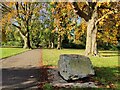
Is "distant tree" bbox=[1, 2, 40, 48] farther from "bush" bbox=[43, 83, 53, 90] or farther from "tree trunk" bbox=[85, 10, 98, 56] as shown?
"bush" bbox=[43, 83, 53, 90]

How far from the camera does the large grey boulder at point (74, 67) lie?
1003 cm

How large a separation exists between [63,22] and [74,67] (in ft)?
107

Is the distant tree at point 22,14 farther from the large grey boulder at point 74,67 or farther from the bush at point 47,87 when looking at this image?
the bush at point 47,87

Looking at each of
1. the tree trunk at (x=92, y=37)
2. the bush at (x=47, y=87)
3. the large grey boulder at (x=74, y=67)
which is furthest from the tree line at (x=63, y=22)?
the bush at (x=47, y=87)

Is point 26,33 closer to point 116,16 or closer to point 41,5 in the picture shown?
point 41,5

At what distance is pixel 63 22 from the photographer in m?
42.7

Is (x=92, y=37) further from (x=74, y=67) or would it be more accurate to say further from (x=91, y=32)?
(x=74, y=67)

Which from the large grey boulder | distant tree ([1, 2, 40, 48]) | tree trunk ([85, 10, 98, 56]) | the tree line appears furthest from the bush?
distant tree ([1, 2, 40, 48])

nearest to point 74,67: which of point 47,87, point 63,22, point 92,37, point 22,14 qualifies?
point 47,87

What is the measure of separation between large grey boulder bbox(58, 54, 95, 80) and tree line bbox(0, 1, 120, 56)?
1174cm

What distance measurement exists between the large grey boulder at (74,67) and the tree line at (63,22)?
38.5 feet

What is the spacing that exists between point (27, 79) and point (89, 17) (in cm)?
1484

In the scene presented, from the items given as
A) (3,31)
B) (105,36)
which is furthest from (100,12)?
(3,31)

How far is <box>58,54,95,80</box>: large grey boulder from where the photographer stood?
32.9 feet
